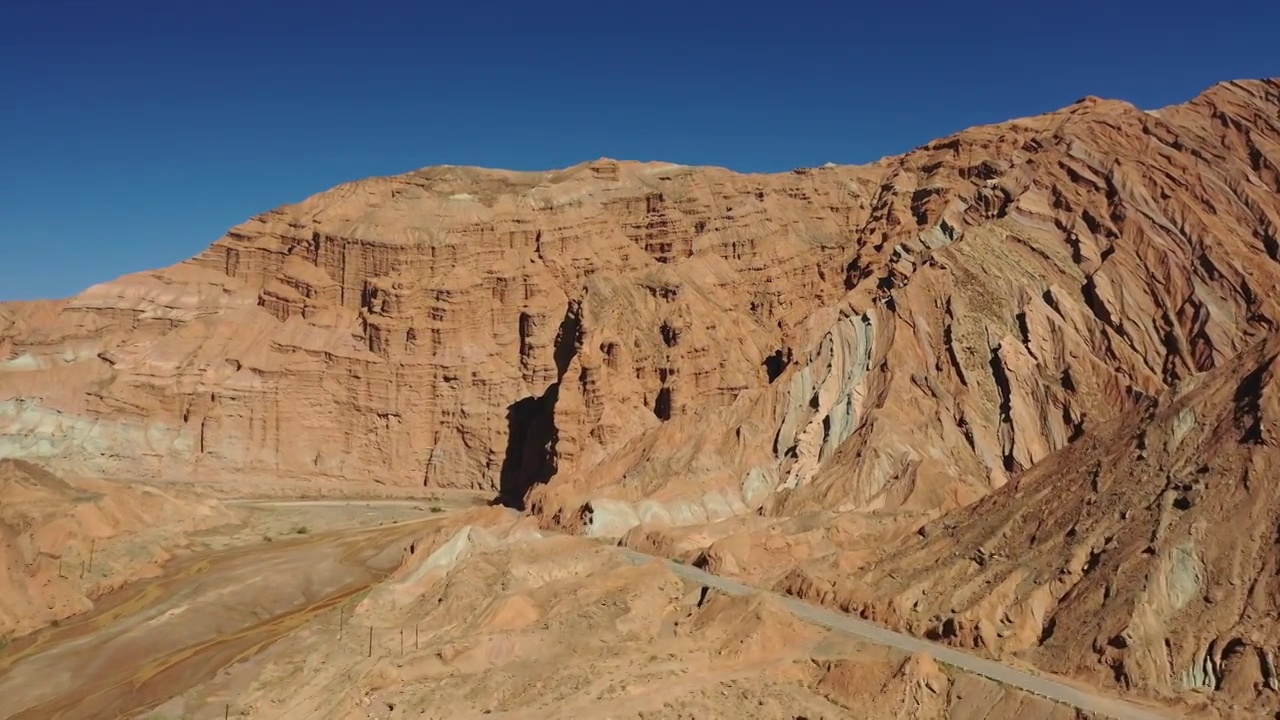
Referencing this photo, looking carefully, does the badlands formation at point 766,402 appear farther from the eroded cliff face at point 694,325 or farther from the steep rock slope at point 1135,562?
the eroded cliff face at point 694,325

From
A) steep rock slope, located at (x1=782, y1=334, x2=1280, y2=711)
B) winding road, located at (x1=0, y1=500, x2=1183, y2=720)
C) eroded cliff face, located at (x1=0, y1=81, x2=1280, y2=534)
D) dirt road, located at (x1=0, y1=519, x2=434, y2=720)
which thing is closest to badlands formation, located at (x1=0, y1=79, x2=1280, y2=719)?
steep rock slope, located at (x1=782, y1=334, x2=1280, y2=711)

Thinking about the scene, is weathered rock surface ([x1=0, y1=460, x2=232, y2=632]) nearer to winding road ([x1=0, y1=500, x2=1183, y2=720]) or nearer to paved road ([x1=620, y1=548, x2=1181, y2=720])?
winding road ([x1=0, y1=500, x2=1183, y2=720])

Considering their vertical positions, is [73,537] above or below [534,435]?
below

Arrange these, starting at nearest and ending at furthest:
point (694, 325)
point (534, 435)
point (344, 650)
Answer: point (344, 650) → point (694, 325) → point (534, 435)

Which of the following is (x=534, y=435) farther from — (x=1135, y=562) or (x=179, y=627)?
(x=1135, y=562)

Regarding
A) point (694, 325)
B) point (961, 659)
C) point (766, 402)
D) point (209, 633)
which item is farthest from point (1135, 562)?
point (694, 325)

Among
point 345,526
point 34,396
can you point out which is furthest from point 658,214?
point 34,396
